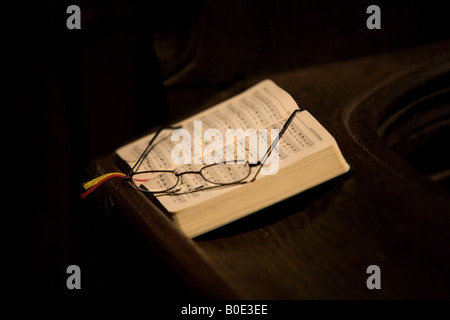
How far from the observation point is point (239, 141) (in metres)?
1.10

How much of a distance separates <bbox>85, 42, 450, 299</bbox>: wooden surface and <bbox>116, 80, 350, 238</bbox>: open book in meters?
0.05

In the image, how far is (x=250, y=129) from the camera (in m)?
1.12

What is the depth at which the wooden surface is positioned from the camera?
0.83 meters

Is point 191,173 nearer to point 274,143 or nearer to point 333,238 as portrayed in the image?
point 274,143

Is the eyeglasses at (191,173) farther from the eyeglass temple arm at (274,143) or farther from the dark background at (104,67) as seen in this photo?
the dark background at (104,67)

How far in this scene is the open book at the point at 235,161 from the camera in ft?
3.14

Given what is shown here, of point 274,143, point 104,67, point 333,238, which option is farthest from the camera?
point 104,67

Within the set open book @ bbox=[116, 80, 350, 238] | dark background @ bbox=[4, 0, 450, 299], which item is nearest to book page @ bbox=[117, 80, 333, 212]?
open book @ bbox=[116, 80, 350, 238]

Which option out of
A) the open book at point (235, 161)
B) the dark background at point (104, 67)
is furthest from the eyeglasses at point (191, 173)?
the dark background at point (104, 67)

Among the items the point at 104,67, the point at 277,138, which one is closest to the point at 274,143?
the point at 277,138

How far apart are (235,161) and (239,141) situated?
3.0 inches

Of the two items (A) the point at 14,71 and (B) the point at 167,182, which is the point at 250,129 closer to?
(B) the point at 167,182
